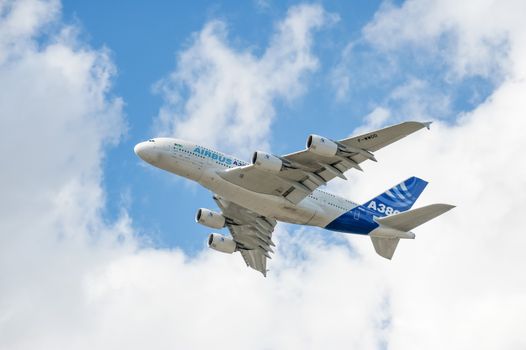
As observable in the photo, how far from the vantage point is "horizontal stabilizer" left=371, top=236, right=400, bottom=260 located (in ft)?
193

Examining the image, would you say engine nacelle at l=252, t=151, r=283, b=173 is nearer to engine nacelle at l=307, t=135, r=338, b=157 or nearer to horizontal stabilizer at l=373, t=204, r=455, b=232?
engine nacelle at l=307, t=135, r=338, b=157

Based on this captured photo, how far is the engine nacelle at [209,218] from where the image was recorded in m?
62.5

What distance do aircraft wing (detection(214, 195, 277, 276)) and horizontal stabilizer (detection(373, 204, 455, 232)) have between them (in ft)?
35.4

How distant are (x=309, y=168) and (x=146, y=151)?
1185 centimetres

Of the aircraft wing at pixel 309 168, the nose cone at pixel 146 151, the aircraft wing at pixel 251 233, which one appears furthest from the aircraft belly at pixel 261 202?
the aircraft wing at pixel 251 233

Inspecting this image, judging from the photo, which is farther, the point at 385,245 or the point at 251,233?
the point at 251,233

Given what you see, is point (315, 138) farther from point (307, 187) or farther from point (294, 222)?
point (294, 222)

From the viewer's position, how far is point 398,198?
62.9 meters

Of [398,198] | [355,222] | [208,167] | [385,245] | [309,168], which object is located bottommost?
[385,245]

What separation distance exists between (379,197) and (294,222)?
834 centimetres

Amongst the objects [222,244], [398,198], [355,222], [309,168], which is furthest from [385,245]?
[222,244]

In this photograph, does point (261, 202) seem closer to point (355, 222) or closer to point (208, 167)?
point (208, 167)

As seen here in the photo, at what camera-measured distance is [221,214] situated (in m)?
63.1

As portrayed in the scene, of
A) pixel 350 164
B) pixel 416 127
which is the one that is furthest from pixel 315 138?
pixel 416 127
